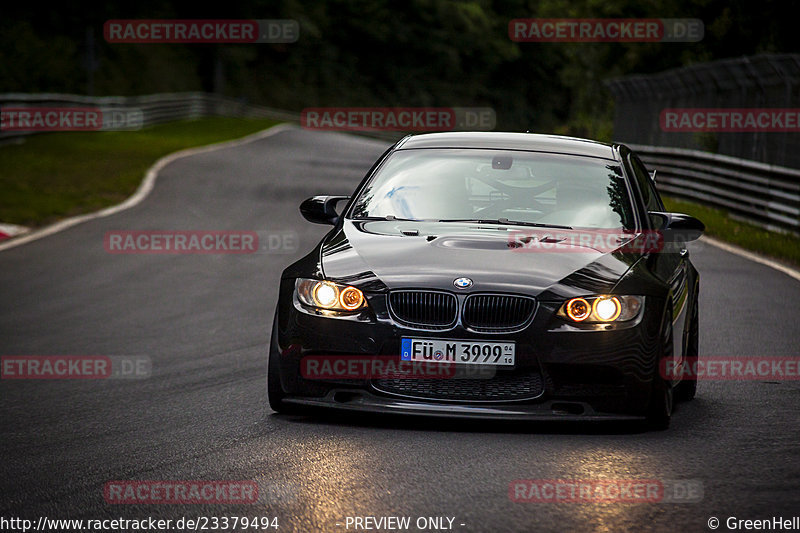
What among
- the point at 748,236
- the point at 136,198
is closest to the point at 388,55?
the point at 136,198

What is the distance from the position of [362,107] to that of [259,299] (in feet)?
235

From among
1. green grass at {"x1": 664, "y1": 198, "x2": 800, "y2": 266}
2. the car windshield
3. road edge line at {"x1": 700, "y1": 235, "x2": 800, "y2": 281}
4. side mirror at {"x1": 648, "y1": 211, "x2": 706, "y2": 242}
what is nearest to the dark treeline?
Result: green grass at {"x1": 664, "y1": 198, "x2": 800, "y2": 266}

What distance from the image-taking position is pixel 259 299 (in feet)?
39.1

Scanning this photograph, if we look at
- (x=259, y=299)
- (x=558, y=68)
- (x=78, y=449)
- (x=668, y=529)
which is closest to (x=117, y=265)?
(x=259, y=299)

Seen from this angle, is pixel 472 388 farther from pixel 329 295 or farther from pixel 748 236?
pixel 748 236

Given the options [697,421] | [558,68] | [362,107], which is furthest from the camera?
[558,68]

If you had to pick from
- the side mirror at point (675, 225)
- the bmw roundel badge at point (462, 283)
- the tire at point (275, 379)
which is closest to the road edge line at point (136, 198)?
the tire at point (275, 379)

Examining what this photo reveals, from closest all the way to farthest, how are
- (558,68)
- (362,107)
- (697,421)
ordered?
(697,421) → (362,107) → (558,68)

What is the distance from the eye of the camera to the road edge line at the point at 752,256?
46.6 feet

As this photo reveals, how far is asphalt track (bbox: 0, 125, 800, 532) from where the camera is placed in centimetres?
505

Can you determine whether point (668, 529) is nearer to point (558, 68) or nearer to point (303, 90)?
point (303, 90)

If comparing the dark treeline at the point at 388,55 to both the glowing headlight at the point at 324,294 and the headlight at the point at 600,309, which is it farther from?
the headlight at the point at 600,309

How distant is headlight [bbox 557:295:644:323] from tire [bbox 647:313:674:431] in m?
0.26

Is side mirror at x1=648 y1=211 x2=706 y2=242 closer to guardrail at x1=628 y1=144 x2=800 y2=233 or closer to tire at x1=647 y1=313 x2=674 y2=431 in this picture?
tire at x1=647 y1=313 x2=674 y2=431
